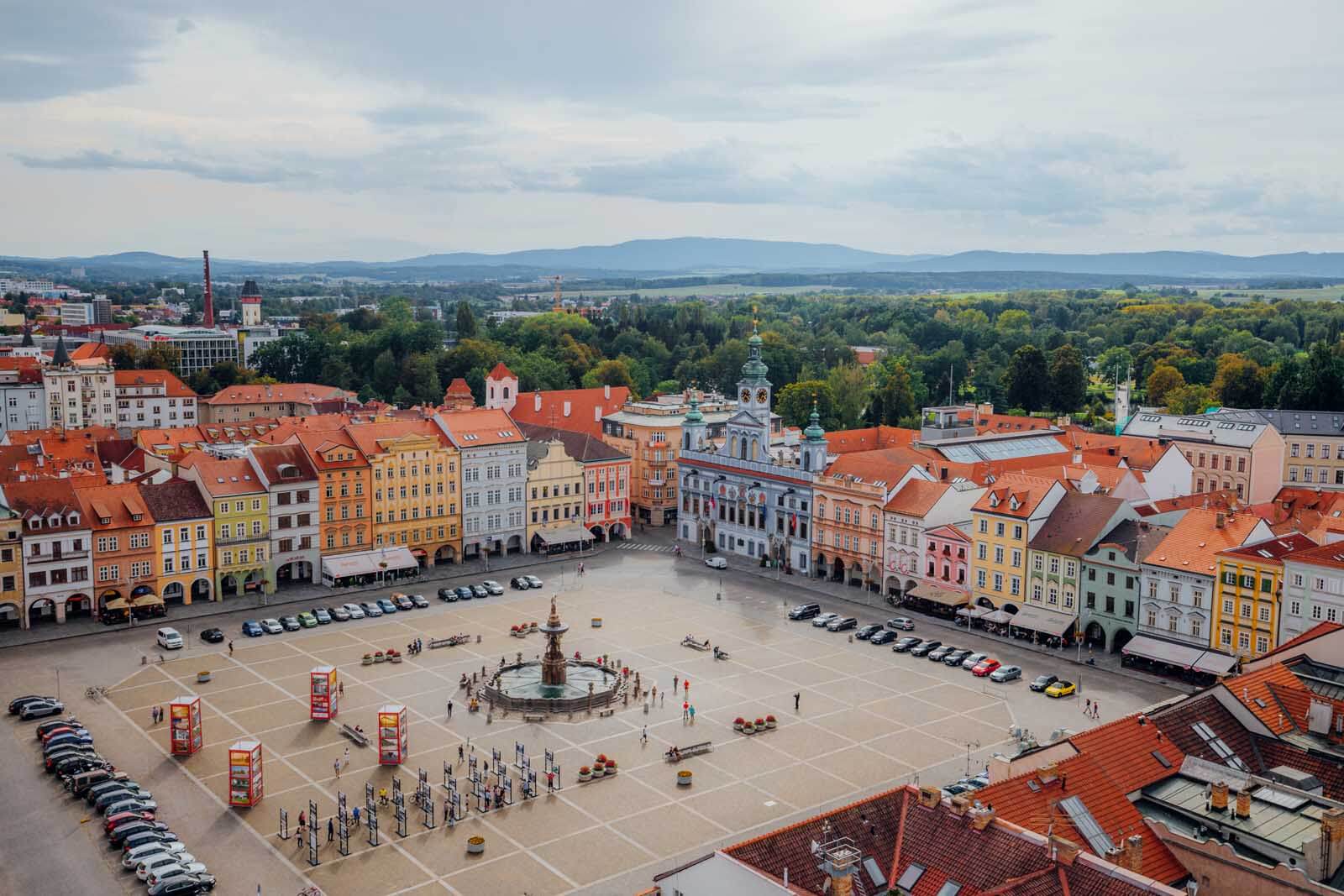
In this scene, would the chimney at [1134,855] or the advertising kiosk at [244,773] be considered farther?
the advertising kiosk at [244,773]

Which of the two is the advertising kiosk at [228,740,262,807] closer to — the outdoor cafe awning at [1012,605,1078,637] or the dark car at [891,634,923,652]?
the dark car at [891,634,923,652]

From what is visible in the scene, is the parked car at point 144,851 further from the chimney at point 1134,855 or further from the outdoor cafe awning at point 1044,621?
the outdoor cafe awning at point 1044,621

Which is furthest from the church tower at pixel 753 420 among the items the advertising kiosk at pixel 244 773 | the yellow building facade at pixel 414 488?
the advertising kiosk at pixel 244 773

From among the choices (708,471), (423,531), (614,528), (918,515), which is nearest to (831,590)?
(918,515)

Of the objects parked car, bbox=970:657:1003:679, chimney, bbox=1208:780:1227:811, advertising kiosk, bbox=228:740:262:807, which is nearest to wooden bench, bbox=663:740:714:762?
advertising kiosk, bbox=228:740:262:807

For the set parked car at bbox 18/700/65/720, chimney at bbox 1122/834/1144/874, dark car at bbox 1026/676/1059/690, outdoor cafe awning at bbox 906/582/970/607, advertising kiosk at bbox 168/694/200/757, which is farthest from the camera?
outdoor cafe awning at bbox 906/582/970/607

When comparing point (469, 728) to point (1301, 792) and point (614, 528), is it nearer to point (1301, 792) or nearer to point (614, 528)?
point (1301, 792)

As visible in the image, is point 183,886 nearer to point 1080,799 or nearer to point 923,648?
point 1080,799

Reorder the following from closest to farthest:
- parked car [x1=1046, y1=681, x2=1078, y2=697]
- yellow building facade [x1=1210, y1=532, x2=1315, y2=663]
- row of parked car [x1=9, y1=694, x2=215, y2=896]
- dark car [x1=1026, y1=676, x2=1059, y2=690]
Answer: row of parked car [x1=9, y1=694, x2=215, y2=896] < yellow building facade [x1=1210, y1=532, x2=1315, y2=663] < parked car [x1=1046, y1=681, x2=1078, y2=697] < dark car [x1=1026, y1=676, x2=1059, y2=690]
